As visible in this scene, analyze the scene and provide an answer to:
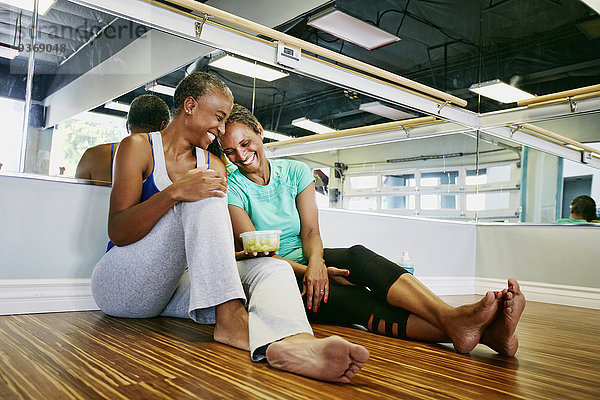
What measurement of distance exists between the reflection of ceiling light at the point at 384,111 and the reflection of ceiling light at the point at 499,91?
2.36 ft

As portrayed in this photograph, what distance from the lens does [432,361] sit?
1.10 m

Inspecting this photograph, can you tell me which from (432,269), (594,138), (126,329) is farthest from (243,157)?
(594,138)

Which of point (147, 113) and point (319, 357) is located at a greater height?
point (147, 113)

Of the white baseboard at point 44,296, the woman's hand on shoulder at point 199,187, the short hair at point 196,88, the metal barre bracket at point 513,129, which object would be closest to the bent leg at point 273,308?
the woman's hand on shoulder at point 199,187

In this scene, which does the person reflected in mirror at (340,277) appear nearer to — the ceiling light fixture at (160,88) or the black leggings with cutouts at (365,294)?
the black leggings with cutouts at (365,294)

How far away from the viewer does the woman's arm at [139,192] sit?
1.08m

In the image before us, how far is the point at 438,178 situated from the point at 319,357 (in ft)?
7.92

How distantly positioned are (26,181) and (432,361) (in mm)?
1378

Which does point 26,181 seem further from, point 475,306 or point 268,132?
point 475,306

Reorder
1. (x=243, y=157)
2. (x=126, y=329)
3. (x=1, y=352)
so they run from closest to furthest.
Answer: (x=1, y=352) → (x=126, y=329) → (x=243, y=157)

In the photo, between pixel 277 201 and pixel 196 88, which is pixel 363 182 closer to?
pixel 277 201

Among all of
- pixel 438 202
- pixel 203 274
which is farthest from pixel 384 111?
pixel 203 274

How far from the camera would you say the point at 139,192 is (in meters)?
1.24

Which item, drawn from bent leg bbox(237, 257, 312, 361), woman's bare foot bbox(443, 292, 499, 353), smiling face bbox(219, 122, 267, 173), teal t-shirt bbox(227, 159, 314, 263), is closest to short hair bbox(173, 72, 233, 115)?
smiling face bbox(219, 122, 267, 173)
